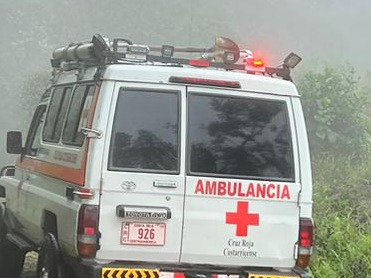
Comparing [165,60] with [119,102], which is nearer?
[119,102]

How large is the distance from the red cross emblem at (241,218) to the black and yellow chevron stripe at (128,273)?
0.60 m

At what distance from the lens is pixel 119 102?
4.49 metres

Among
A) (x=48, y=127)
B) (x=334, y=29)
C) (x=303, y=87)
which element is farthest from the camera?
(x=334, y=29)

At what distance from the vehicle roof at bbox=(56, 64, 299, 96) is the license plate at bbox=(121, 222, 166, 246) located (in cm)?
95

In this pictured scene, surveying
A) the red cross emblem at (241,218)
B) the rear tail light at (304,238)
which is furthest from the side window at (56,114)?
the rear tail light at (304,238)

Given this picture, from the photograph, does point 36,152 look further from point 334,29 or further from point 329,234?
point 334,29

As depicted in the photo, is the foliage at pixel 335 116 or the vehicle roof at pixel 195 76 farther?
the foliage at pixel 335 116

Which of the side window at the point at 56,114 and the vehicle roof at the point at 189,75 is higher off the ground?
the vehicle roof at the point at 189,75

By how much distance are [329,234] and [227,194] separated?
3.16m

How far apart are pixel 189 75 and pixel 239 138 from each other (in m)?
0.55

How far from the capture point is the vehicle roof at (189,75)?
4.52m

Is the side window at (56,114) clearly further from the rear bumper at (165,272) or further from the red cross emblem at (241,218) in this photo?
the red cross emblem at (241,218)

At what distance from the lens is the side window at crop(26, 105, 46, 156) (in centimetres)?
607

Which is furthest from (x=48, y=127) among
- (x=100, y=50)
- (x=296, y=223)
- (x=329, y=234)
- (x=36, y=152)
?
(x=329, y=234)
